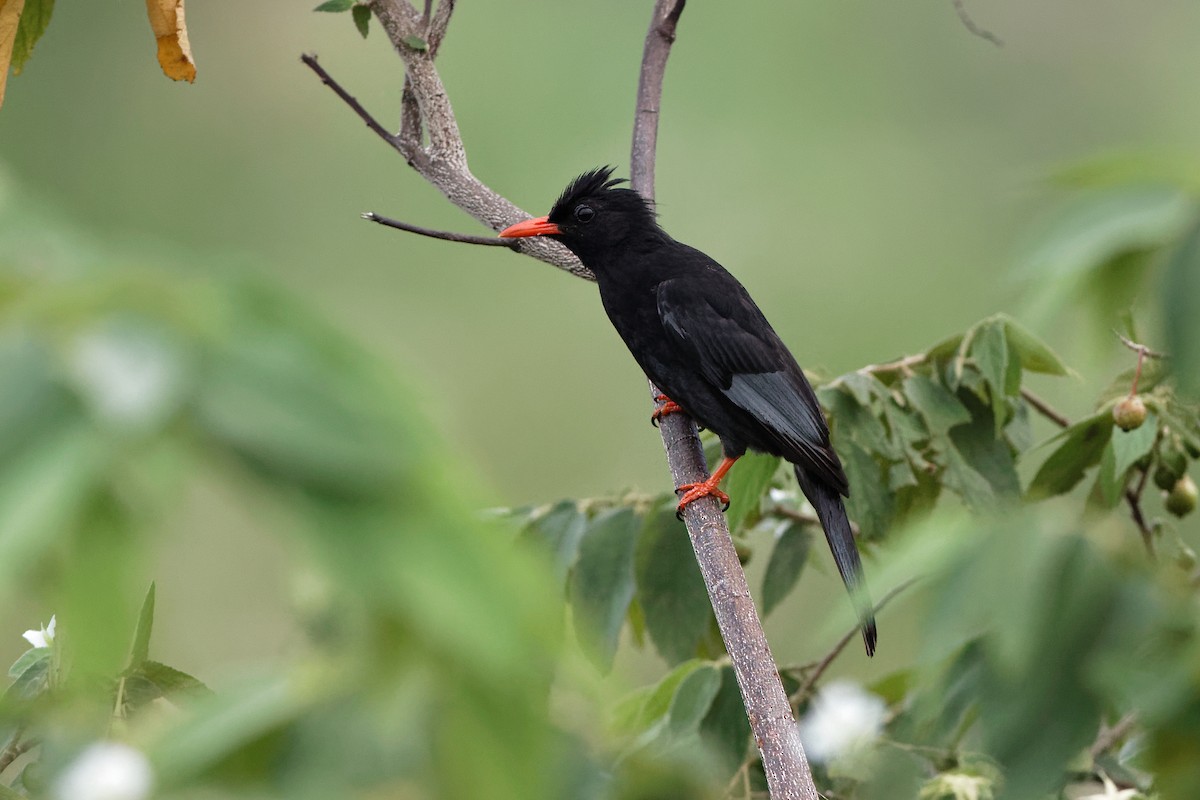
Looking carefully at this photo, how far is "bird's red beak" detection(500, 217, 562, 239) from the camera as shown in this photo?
2.97 metres

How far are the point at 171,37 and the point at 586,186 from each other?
5.49ft

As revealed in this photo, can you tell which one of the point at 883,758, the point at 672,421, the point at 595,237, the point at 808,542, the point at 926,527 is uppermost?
the point at 595,237

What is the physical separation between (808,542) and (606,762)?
1.98m

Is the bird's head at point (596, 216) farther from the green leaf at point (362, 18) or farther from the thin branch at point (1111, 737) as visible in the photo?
the thin branch at point (1111, 737)

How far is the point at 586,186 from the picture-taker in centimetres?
359

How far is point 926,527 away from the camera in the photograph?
115 centimetres

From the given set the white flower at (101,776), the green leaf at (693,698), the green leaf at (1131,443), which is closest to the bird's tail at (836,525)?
the green leaf at (693,698)

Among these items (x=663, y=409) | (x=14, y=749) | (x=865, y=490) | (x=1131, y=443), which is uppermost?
(x=663, y=409)

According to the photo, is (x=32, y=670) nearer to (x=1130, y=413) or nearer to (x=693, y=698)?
(x=693, y=698)

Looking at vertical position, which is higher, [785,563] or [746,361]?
[746,361]

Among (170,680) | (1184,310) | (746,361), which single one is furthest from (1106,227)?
(746,361)

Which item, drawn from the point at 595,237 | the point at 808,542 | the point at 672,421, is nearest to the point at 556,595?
the point at 808,542

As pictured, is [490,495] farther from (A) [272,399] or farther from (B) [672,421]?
(B) [672,421]

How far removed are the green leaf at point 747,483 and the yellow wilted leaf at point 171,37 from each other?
1281mm
